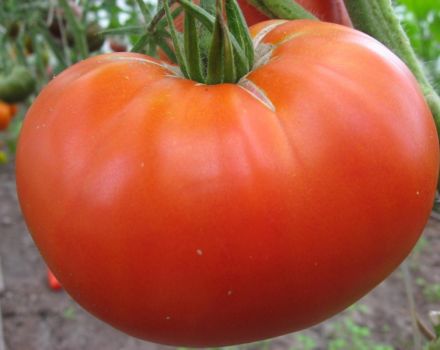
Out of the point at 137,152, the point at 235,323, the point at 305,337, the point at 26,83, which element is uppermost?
the point at 137,152

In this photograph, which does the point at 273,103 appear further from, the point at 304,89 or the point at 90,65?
the point at 90,65

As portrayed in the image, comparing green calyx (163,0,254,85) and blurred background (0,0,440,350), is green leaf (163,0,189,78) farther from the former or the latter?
blurred background (0,0,440,350)

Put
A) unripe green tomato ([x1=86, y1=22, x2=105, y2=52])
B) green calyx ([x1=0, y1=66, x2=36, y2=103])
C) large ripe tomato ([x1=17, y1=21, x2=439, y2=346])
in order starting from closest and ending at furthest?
large ripe tomato ([x1=17, y1=21, x2=439, y2=346])
unripe green tomato ([x1=86, y1=22, x2=105, y2=52])
green calyx ([x1=0, y1=66, x2=36, y2=103])

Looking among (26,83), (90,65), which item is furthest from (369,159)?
(26,83)

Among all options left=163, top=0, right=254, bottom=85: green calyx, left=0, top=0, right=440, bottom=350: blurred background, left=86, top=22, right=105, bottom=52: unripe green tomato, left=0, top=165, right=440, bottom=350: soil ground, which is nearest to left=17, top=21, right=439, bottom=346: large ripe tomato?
left=163, top=0, right=254, bottom=85: green calyx

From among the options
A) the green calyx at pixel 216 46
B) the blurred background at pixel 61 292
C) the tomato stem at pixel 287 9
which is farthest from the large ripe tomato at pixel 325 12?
the blurred background at pixel 61 292
